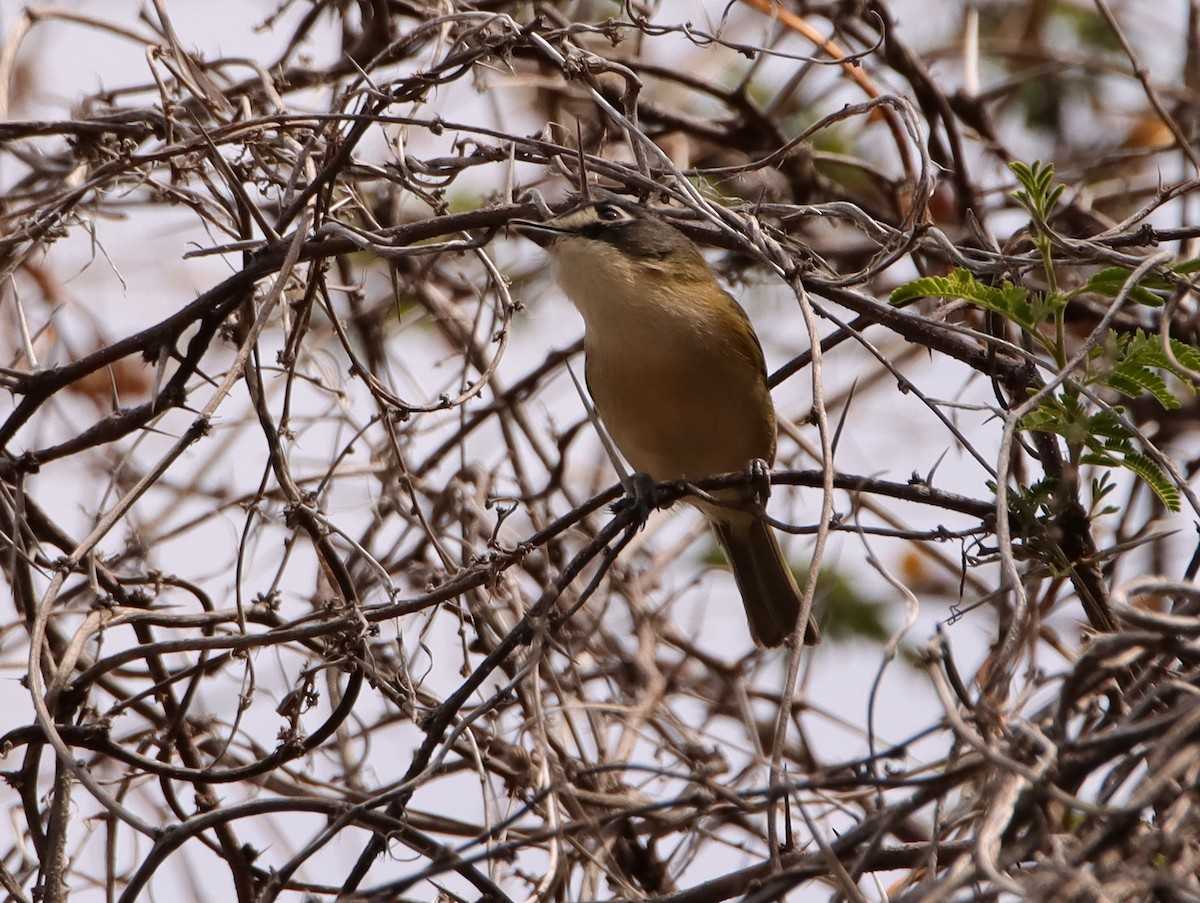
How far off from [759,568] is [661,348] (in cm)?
136

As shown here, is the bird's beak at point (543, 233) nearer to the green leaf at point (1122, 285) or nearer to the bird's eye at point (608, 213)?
the bird's eye at point (608, 213)

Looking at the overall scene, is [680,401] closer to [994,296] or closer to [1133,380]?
[994,296]

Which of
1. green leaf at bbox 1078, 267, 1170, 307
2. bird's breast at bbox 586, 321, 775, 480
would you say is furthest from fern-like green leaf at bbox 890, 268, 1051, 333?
bird's breast at bbox 586, 321, 775, 480

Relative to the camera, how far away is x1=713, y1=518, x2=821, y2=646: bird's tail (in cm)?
563

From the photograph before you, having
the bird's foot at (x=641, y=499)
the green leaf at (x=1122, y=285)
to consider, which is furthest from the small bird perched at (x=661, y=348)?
the green leaf at (x=1122, y=285)

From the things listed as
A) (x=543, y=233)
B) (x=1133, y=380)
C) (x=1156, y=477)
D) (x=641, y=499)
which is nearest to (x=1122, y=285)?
(x=1133, y=380)

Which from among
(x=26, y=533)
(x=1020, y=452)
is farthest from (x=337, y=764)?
(x=1020, y=452)

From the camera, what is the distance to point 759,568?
5.76 m

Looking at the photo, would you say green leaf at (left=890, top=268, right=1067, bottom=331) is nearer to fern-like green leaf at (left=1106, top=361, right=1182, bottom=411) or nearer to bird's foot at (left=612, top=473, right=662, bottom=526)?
fern-like green leaf at (left=1106, top=361, right=1182, bottom=411)

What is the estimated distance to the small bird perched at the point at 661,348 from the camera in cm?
482

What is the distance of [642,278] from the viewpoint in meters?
4.90

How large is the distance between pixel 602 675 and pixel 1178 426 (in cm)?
243

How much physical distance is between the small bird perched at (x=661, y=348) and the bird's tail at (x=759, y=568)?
47 cm

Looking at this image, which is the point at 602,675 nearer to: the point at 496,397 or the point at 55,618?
the point at 496,397
